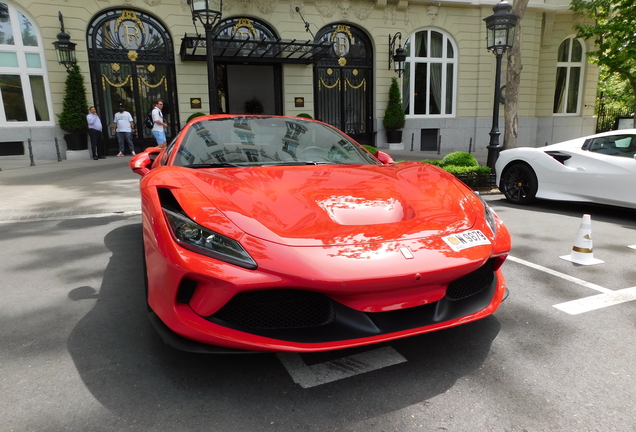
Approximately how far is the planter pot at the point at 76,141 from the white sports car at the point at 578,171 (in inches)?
525

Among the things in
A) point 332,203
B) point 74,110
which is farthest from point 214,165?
point 74,110

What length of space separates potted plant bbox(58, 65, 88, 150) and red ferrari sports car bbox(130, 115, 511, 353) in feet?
46.1

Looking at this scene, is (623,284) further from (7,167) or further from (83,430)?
(7,167)

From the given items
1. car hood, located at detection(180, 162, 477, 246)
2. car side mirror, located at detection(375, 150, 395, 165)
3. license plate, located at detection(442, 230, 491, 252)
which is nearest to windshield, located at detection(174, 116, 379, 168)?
car side mirror, located at detection(375, 150, 395, 165)

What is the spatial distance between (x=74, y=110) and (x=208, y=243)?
1510 centimetres

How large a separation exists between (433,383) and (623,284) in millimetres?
2436

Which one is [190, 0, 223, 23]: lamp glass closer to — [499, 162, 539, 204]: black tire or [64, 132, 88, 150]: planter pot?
[499, 162, 539, 204]: black tire

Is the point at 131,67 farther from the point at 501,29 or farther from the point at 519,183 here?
the point at 519,183

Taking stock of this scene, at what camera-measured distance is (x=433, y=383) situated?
2.24m

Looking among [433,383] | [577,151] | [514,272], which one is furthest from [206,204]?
[577,151]

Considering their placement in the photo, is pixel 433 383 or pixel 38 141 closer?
pixel 433 383

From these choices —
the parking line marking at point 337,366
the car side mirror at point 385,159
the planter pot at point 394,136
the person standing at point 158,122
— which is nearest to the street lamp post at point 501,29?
the car side mirror at point 385,159

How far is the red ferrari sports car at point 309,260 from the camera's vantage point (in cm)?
203

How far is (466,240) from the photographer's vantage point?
238 cm
